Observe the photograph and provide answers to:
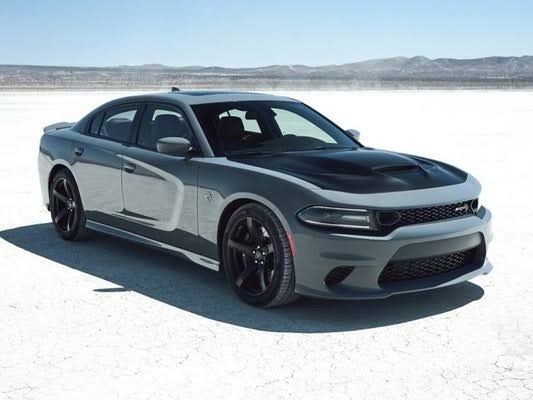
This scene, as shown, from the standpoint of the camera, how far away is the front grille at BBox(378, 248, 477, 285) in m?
5.07

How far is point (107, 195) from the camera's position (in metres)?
6.87

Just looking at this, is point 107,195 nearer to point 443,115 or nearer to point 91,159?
point 91,159

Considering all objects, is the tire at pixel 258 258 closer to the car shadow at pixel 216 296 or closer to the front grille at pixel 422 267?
the car shadow at pixel 216 296

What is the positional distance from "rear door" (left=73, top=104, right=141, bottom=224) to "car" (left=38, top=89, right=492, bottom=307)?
14 mm

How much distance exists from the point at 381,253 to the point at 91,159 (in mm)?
3150

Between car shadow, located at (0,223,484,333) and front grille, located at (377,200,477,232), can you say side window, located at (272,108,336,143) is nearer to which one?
car shadow, located at (0,223,484,333)

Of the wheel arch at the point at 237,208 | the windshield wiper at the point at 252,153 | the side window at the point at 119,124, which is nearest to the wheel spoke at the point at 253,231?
the wheel arch at the point at 237,208

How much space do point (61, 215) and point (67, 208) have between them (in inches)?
4.9

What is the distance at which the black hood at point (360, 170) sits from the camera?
5188mm

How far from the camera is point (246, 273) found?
5.43 meters

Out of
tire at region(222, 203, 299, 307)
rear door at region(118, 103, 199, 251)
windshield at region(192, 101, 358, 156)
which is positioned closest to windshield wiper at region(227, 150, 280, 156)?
windshield at region(192, 101, 358, 156)

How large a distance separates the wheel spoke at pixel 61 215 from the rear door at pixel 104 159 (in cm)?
41

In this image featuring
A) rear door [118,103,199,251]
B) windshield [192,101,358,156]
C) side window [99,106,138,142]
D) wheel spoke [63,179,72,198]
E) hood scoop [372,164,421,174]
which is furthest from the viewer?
wheel spoke [63,179,72,198]

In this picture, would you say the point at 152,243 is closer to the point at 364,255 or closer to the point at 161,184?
the point at 161,184
